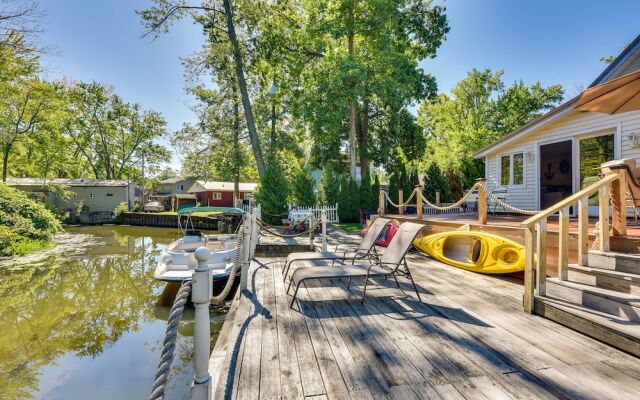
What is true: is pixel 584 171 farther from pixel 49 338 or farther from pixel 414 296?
pixel 49 338

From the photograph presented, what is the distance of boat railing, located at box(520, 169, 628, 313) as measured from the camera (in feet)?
11.4

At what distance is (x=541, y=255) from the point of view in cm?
352

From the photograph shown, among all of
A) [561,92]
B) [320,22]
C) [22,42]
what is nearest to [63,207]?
[22,42]

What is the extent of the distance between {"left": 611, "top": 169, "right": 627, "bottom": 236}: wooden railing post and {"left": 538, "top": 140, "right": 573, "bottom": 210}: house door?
6.85 metres

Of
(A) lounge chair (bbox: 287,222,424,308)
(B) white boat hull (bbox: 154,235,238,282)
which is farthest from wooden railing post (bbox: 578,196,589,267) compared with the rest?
(B) white boat hull (bbox: 154,235,238,282)

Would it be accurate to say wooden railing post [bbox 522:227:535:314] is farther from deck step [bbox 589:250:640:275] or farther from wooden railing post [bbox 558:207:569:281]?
deck step [bbox 589:250:640:275]

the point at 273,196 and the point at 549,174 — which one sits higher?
the point at 549,174

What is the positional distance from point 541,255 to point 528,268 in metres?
0.22

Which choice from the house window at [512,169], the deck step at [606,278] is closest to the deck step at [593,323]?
the deck step at [606,278]

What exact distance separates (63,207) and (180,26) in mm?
24311

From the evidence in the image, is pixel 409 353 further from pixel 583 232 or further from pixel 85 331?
pixel 85 331

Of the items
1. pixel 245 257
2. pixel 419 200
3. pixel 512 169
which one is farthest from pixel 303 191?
pixel 245 257

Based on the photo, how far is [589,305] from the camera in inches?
130

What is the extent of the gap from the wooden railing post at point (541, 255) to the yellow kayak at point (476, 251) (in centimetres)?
140
